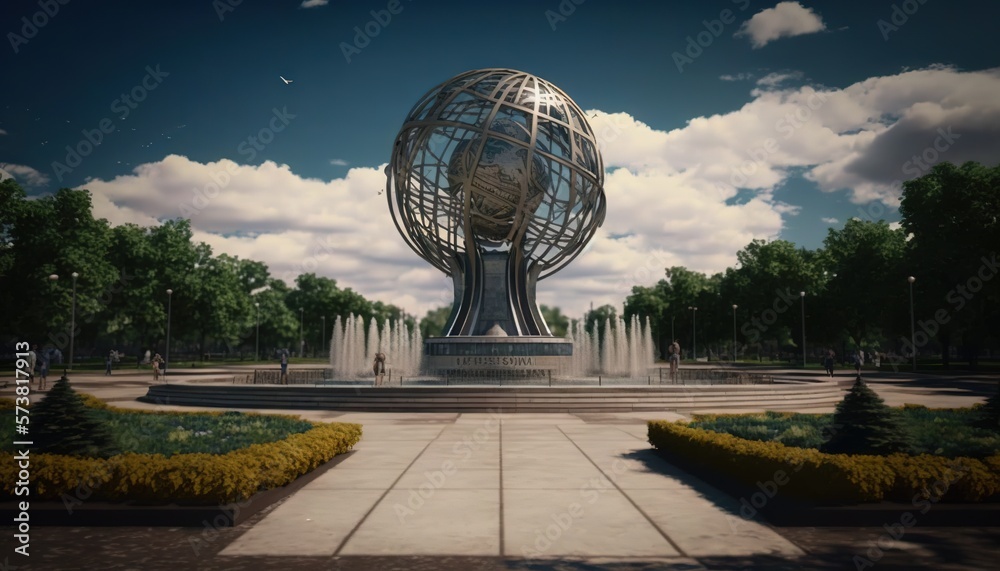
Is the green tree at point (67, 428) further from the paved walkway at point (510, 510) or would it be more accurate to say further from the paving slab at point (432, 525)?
the paving slab at point (432, 525)

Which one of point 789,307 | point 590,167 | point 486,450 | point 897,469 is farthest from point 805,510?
point 789,307

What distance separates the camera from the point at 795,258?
85125mm

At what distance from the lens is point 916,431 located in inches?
497

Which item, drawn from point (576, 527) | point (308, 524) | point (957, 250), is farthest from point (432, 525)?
point (957, 250)

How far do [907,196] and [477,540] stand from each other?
65.1 meters

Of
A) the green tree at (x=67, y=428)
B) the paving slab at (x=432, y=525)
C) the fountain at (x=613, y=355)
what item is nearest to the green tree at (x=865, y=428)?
the paving slab at (x=432, y=525)

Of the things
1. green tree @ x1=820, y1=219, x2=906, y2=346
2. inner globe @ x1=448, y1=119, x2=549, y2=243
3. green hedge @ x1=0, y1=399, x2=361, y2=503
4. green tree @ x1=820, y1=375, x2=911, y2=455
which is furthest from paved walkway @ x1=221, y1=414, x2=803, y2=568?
green tree @ x1=820, y1=219, x2=906, y2=346

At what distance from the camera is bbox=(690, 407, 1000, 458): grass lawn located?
10.8 metres

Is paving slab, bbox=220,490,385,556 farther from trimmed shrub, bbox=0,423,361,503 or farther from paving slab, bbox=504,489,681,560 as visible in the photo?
paving slab, bbox=504,489,681,560

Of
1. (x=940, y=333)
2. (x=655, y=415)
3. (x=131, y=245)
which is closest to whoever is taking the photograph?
(x=655, y=415)

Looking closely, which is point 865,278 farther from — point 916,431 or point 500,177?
point 916,431

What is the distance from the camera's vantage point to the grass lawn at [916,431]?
10.8 metres

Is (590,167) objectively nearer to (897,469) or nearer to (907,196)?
(897,469)

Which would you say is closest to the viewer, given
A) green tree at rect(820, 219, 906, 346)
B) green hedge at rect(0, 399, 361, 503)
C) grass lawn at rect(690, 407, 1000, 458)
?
green hedge at rect(0, 399, 361, 503)
